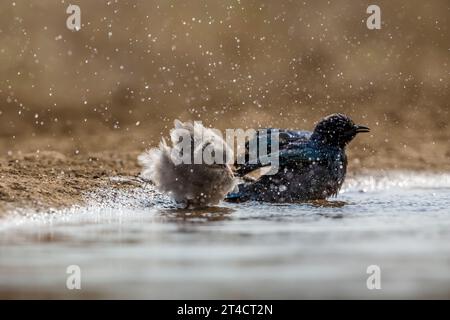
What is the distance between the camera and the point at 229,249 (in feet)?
20.2

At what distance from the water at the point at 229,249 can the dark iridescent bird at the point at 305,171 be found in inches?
8.9

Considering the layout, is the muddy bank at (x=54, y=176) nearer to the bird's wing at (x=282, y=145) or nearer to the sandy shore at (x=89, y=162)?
the sandy shore at (x=89, y=162)

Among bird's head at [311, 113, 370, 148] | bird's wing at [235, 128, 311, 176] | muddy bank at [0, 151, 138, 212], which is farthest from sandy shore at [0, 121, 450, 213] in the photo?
bird's head at [311, 113, 370, 148]

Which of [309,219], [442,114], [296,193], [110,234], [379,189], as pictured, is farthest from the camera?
[442,114]

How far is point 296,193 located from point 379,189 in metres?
1.46

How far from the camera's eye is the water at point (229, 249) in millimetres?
5125

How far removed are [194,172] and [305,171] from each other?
1.28 m

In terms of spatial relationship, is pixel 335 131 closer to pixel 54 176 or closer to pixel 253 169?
pixel 253 169

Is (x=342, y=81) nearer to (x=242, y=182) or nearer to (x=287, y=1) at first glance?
(x=287, y=1)

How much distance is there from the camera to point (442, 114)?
46.1 feet

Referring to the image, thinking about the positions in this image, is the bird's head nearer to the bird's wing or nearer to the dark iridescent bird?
the dark iridescent bird

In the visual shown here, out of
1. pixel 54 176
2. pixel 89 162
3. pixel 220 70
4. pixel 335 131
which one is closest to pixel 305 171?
pixel 335 131

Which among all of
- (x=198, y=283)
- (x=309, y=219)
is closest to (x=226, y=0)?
(x=309, y=219)

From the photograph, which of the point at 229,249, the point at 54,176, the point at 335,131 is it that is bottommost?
the point at 229,249
